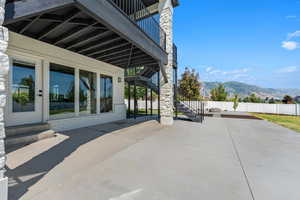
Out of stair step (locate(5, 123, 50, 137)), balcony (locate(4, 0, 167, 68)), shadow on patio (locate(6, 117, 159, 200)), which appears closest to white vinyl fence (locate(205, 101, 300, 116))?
balcony (locate(4, 0, 167, 68))

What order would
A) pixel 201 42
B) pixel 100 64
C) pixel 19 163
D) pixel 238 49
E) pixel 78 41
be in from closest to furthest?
pixel 19 163 → pixel 78 41 → pixel 100 64 → pixel 201 42 → pixel 238 49

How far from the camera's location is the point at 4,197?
1564mm

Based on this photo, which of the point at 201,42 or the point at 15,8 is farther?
the point at 201,42

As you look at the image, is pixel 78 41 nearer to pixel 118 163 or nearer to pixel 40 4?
pixel 40 4

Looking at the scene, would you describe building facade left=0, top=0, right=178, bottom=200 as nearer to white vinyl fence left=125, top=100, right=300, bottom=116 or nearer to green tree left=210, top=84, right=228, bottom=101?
white vinyl fence left=125, top=100, right=300, bottom=116

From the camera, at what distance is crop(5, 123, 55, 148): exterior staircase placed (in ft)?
11.6

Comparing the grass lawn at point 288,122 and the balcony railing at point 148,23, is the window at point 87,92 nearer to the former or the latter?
the balcony railing at point 148,23

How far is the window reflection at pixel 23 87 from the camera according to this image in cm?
420

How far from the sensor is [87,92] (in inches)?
258

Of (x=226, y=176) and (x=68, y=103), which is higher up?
(x=68, y=103)

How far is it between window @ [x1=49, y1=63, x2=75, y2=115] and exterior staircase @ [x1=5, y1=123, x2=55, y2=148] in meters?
0.93

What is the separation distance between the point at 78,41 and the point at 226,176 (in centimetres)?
557

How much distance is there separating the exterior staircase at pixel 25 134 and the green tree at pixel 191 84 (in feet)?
55.2

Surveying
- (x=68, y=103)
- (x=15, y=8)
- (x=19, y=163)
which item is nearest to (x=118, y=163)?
(x=19, y=163)
